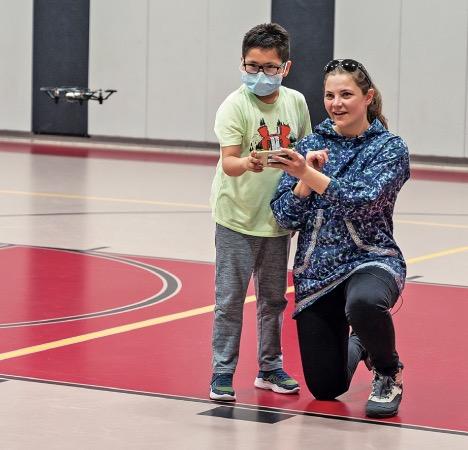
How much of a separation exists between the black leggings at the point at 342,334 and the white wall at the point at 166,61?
12757 mm

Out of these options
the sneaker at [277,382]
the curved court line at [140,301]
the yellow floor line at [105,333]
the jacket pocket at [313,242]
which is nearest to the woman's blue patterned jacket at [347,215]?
the jacket pocket at [313,242]

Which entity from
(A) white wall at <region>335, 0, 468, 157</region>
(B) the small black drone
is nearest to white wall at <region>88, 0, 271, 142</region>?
(B) the small black drone

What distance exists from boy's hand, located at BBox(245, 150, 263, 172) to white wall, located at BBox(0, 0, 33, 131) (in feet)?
48.6

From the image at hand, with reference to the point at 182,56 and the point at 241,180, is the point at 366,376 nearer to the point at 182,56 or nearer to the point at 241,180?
the point at 241,180

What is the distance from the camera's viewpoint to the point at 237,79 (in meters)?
18.1

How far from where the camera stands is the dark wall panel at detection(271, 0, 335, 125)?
1750cm

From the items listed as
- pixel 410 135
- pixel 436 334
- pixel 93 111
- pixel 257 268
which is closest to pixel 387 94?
pixel 410 135

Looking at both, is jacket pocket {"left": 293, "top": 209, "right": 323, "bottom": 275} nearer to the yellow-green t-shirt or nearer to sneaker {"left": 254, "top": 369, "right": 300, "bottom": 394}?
the yellow-green t-shirt

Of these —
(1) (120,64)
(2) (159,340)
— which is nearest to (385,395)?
(2) (159,340)

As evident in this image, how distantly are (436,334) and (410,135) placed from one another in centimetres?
1039

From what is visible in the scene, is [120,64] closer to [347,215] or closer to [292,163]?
[347,215]

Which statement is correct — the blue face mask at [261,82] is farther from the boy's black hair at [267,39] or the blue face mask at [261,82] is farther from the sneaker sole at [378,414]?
the sneaker sole at [378,414]

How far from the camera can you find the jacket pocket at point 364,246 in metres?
5.31

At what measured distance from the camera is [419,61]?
55.5ft
